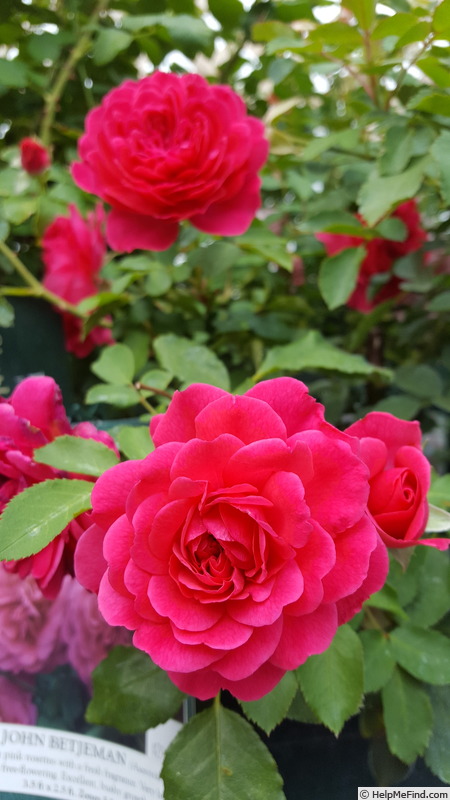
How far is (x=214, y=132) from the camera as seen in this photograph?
586 mm

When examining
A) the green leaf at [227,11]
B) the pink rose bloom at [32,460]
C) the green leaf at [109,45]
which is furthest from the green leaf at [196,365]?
the green leaf at [227,11]

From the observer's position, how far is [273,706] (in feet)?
1.27

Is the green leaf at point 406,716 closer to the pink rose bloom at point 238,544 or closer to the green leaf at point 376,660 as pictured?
the green leaf at point 376,660

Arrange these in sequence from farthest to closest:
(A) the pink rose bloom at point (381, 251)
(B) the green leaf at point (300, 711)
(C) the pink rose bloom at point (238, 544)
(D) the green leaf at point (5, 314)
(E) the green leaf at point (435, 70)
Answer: (A) the pink rose bloom at point (381, 251) → (D) the green leaf at point (5, 314) → (E) the green leaf at point (435, 70) → (B) the green leaf at point (300, 711) → (C) the pink rose bloom at point (238, 544)

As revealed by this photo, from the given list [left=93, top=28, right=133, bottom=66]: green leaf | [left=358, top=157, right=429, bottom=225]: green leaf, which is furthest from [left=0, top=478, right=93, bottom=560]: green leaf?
[left=93, top=28, right=133, bottom=66]: green leaf

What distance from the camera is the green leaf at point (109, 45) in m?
0.75

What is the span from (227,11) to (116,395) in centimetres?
56

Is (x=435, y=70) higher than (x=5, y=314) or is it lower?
higher

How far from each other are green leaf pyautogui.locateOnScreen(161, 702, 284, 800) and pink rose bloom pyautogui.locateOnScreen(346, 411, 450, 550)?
0.50ft

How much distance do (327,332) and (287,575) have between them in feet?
2.37

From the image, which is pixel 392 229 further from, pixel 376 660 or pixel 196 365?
pixel 376 660

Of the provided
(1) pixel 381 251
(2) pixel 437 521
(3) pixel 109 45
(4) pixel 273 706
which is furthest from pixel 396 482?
(3) pixel 109 45

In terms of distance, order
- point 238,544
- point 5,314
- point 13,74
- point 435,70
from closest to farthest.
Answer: point 238,544 < point 435,70 < point 5,314 < point 13,74

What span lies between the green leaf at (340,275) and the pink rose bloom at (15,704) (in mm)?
436
